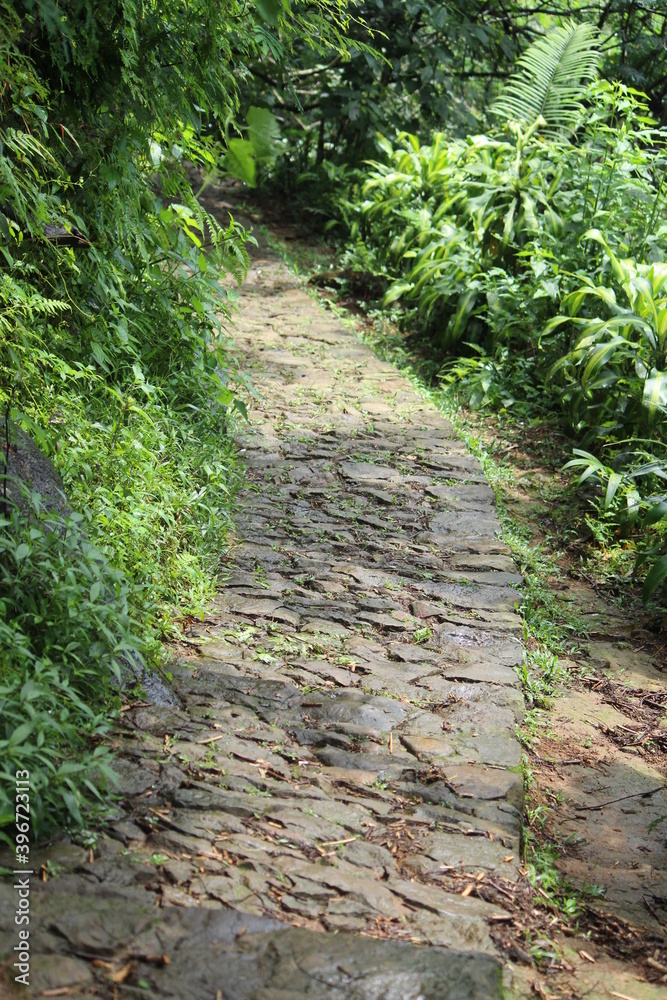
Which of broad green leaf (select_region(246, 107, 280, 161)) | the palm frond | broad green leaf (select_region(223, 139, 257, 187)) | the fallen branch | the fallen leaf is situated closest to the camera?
the fallen leaf

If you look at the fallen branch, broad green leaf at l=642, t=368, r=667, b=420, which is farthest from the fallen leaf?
broad green leaf at l=642, t=368, r=667, b=420

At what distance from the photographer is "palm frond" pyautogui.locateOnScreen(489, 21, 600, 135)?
23.9ft

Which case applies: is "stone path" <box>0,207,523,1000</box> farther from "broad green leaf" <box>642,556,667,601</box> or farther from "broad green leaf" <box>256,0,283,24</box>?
"broad green leaf" <box>256,0,283,24</box>

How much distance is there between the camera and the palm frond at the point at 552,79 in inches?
287

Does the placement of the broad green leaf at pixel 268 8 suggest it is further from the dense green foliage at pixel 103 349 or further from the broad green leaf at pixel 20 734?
the broad green leaf at pixel 20 734

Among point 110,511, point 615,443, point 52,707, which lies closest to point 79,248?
point 110,511

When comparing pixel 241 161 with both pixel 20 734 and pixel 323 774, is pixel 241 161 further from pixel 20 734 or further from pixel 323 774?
pixel 20 734

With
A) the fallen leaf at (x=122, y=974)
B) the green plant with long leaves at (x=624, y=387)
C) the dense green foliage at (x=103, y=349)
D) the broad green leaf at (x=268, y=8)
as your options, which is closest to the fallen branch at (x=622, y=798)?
the green plant with long leaves at (x=624, y=387)

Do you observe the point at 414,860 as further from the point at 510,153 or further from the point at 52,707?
the point at 510,153

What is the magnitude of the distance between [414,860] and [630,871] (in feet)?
2.29

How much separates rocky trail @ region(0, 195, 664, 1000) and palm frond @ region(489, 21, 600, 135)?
164 inches

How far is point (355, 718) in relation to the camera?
2.71 meters

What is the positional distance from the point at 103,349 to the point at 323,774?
2.11 meters

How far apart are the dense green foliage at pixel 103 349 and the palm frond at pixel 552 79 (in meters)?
3.78
